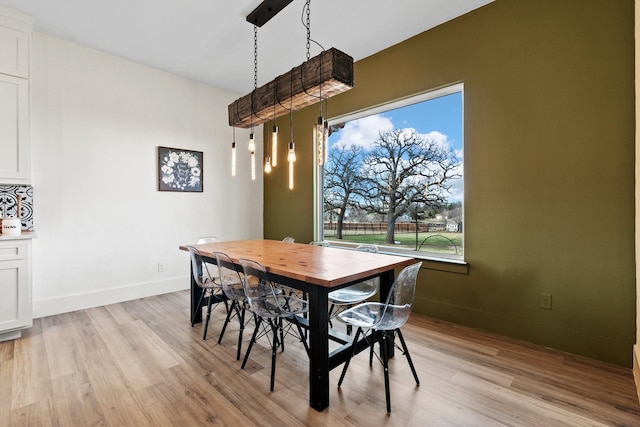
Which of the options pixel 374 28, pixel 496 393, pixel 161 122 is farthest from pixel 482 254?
pixel 161 122

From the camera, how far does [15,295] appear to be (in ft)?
9.05

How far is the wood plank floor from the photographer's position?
5.73 ft

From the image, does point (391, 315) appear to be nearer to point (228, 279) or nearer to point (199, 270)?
point (228, 279)

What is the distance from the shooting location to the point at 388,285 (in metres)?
2.36

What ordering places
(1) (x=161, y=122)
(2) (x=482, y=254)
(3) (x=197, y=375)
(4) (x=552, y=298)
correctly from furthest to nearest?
(1) (x=161, y=122) < (2) (x=482, y=254) < (4) (x=552, y=298) < (3) (x=197, y=375)

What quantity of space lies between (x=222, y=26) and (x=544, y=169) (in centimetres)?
326

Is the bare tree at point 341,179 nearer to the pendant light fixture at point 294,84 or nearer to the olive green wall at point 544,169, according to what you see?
the olive green wall at point 544,169

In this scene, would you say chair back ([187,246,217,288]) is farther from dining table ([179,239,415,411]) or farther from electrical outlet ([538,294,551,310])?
electrical outlet ([538,294,551,310])

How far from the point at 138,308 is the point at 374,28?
3.97 m

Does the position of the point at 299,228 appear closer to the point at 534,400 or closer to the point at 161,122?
the point at 161,122

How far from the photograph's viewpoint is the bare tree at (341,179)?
13.7ft

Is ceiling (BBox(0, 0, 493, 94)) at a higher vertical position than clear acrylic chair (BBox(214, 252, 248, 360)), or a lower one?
higher

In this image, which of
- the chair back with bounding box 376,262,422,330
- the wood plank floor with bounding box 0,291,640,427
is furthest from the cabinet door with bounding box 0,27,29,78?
the chair back with bounding box 376,262,422,330

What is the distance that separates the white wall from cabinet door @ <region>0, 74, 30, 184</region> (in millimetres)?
449
